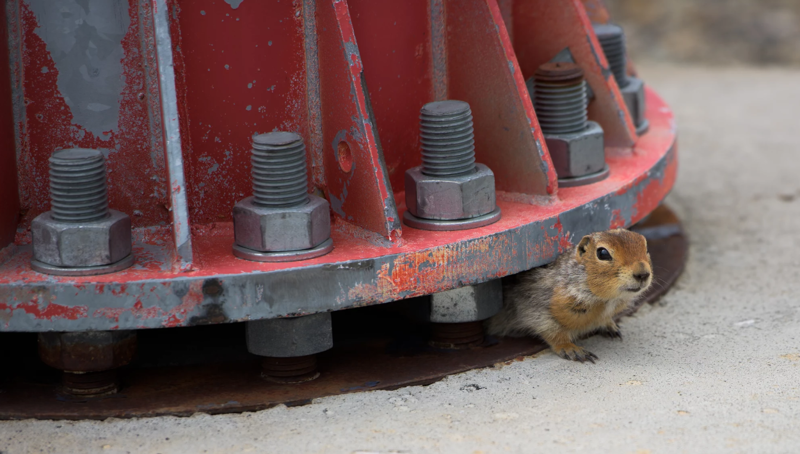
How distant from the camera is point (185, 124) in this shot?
3125 millimetres

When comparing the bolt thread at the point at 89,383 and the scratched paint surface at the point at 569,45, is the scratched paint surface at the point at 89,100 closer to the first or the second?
the bolt thread at the point at 89,383

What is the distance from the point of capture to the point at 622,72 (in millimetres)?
4629

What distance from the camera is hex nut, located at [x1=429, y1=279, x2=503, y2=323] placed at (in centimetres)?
339

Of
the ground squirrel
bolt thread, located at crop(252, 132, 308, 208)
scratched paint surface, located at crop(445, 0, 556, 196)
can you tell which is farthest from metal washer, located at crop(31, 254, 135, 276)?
the ground squirrel

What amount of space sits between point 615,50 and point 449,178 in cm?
169

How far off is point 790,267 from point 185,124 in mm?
2695

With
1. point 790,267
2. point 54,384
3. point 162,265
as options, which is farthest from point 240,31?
point 790,267

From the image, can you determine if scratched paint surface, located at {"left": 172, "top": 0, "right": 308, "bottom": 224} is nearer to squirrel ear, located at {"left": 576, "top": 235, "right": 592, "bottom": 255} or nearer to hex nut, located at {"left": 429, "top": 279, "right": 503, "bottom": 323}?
hex nut, located at {"left": 429, "top": 279, "right": 503, "bottom": 323}

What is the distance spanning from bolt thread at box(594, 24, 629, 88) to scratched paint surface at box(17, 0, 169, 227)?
223 cm

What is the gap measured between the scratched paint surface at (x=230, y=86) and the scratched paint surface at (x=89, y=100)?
0.40 ft

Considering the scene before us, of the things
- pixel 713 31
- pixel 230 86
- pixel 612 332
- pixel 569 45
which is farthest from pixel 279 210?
pixel 713 31

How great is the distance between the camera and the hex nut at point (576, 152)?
3.69 meters

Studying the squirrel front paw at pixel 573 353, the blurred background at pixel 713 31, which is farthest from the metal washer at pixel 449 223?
the blurred background at pixel 713 31

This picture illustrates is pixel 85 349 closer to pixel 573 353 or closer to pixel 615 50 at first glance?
pixel 573 353
